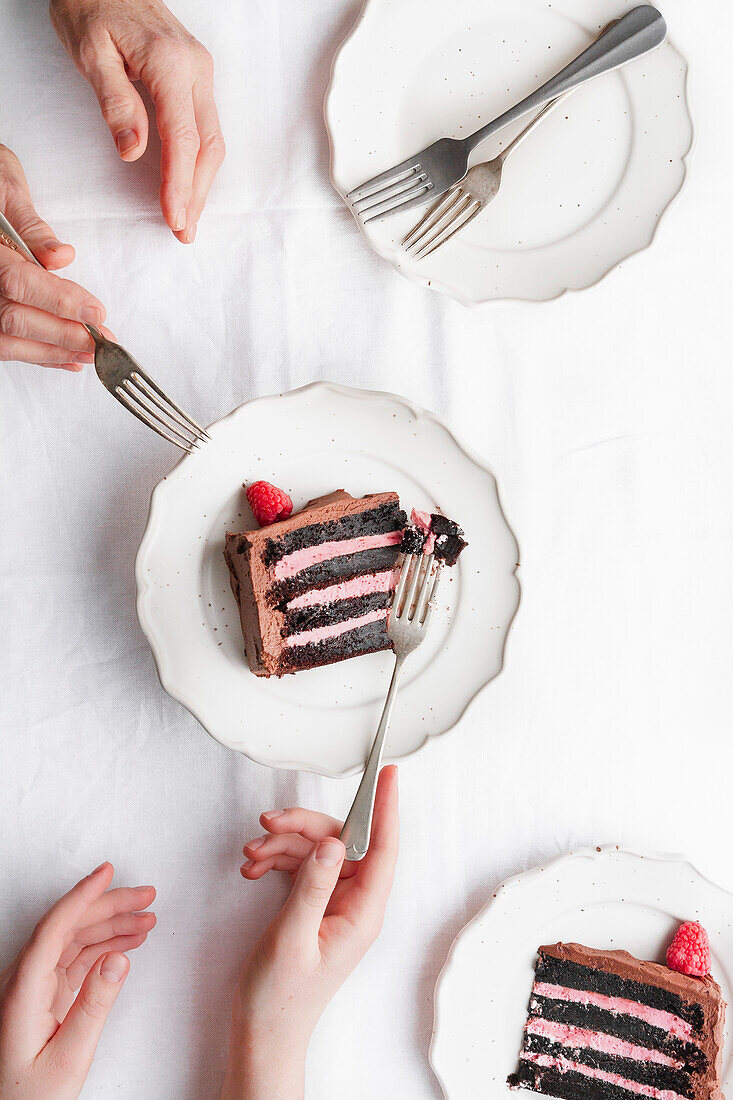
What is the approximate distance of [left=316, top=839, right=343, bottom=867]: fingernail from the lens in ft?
4.21

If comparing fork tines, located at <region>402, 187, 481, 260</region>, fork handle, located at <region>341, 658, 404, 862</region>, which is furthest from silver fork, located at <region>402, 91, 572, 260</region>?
fork handle, located at <region>341, 658, 404, 862</region>

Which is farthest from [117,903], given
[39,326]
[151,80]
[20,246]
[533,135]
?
[533,135]

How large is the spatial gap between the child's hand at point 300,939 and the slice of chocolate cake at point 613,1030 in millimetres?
310

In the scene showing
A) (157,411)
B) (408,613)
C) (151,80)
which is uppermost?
(151,80)

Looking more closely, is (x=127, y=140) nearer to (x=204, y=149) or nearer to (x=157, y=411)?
(x=204, y=149)

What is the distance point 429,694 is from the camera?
139 cm

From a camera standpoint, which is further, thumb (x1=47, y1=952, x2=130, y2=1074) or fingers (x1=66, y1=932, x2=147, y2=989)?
fingers (x1=66, y1=932, x2=147, y2=989)

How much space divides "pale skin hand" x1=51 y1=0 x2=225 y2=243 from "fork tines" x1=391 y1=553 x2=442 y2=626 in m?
0.63

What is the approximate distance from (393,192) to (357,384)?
30cm

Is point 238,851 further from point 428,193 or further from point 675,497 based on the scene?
point 428,193

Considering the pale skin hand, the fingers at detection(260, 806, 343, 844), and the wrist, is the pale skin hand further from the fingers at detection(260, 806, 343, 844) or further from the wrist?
the wrist

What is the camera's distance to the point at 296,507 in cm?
141

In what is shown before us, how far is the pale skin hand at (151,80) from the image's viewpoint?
1.35m

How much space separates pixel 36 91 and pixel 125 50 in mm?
183
